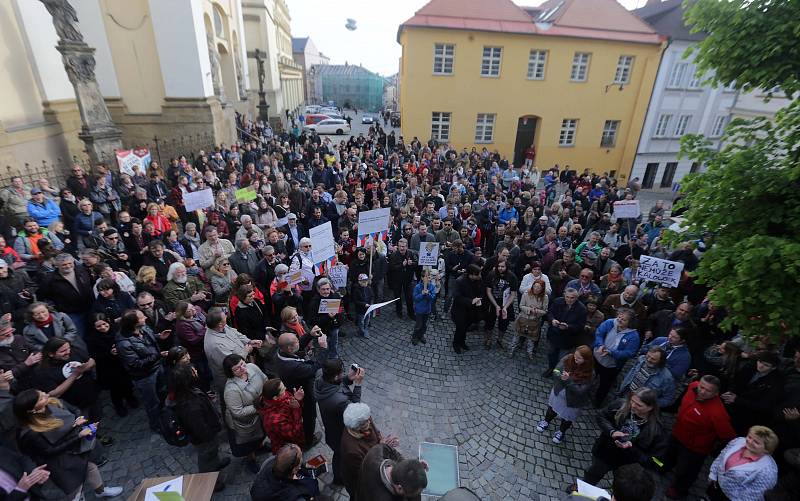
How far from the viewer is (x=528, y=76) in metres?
23.7

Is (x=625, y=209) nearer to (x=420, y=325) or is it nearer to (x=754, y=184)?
(x=754, y=184)

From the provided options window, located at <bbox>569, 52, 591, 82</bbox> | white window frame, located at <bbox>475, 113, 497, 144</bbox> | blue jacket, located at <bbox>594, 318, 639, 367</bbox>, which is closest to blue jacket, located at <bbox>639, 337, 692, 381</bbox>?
blue jacket, located at <bbox>594, 318, 639, 367</bbox>

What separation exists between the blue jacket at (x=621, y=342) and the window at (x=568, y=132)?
75.2ft

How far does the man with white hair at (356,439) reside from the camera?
3.50 m

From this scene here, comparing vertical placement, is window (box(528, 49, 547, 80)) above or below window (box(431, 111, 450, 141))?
above

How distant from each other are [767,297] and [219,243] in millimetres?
7865

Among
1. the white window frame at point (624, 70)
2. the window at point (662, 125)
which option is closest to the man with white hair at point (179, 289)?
the white window frame at point (624, 70)

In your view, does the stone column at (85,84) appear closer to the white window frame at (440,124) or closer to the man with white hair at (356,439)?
the man with white hair at (356,439)

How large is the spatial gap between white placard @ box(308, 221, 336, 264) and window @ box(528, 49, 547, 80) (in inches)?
852

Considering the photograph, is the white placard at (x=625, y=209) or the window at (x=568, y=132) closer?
the white placard at (x=625, y=209)

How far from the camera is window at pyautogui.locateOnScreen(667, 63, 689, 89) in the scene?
23.8 metres

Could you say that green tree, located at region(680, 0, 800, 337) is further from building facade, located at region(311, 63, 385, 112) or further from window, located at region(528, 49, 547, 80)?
building facade, located at region(311, 63, 385, 112)

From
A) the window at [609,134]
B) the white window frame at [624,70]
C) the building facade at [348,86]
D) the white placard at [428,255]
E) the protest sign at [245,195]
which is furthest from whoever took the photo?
the building facade at [348,86]

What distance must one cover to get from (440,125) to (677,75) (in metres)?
15.5
